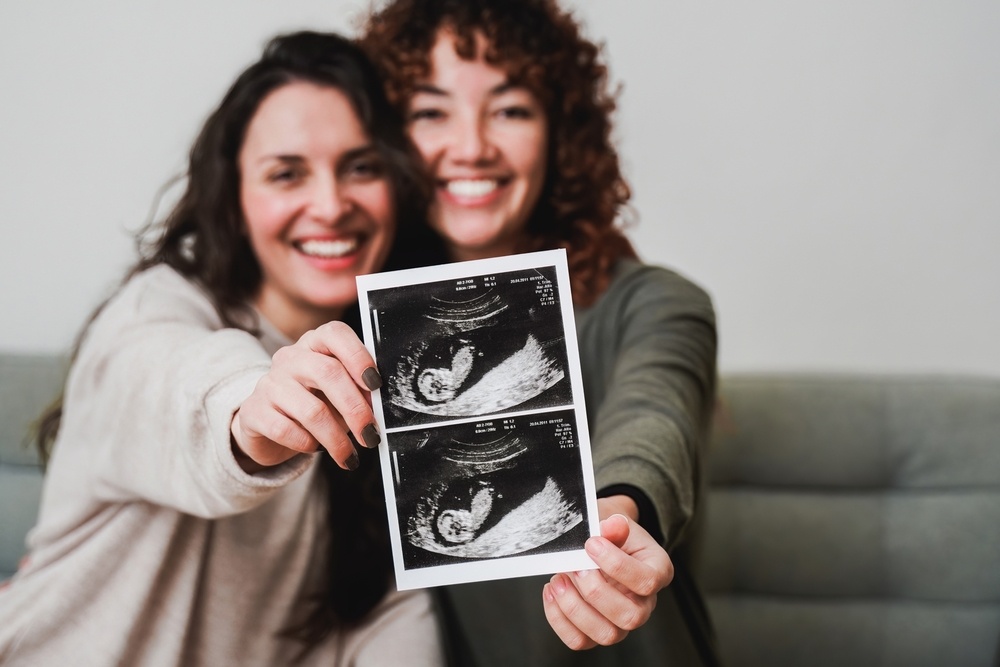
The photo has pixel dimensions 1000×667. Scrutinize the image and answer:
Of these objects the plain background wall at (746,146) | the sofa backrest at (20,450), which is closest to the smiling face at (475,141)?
the plain background wall at (746,146)

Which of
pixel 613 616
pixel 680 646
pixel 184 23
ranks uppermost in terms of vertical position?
pixel 184 23

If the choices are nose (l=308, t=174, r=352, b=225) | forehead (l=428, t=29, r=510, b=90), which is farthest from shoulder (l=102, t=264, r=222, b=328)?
forehead (l=428, t=29, r=510, b=90)

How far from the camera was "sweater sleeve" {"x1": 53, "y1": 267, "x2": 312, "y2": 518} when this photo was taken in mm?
789

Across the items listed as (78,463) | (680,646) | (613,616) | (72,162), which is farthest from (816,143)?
(72,162)

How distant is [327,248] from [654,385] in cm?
53

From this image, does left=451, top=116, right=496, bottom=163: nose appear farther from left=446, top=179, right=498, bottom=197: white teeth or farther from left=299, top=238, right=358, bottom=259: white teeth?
left=299, top=238, right=358, bottom=259: white teeth

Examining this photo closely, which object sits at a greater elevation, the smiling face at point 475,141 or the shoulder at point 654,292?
the smiling face at point 475,141

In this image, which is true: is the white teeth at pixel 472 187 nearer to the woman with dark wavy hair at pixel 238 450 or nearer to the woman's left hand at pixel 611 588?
the woman with dark wavy hair at pixel 238 450

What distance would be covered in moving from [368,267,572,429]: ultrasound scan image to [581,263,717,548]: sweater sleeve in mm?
190

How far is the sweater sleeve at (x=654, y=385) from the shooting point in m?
0.88

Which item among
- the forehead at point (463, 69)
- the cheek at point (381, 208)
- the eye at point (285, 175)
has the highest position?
the forehead at point (463, 69)

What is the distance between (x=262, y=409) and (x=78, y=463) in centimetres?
56

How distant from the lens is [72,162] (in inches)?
67.1

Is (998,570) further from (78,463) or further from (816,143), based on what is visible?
(78,463)
